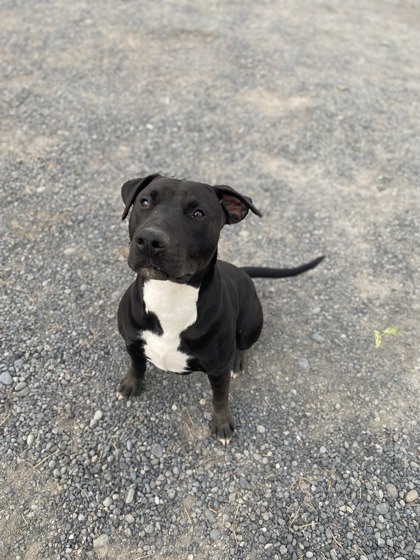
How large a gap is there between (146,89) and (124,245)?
3405mm

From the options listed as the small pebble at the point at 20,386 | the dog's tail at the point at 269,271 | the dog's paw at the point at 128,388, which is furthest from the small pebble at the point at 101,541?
the dog's tail at the point at 269,271

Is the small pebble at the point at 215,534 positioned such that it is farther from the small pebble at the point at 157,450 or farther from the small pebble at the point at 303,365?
the small pebble at the point at 303,365

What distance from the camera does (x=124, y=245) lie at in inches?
197

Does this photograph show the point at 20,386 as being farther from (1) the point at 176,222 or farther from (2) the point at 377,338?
(2) the point at 377,338

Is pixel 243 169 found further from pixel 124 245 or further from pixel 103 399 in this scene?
pixel 103 399

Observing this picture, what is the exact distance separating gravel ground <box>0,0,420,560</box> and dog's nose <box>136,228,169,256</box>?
179cm

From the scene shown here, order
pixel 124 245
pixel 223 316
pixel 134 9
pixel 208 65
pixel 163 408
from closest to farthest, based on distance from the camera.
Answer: pixel 223 316 < pixel 163 408 < pixel 124 245 < pixel 208 65 < pixel 134 9

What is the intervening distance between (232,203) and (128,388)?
174 cm

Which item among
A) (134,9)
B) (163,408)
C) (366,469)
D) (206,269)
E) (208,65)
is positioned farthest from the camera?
(134,9)

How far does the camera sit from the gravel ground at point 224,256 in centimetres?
321

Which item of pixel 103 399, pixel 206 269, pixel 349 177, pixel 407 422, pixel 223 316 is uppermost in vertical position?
pixel 206 269

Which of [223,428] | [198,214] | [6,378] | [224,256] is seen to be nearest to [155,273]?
[198,214]

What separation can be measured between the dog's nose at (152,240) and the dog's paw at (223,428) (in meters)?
1.70

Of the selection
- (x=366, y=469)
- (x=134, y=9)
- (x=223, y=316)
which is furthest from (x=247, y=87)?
(x=366, y=469)
